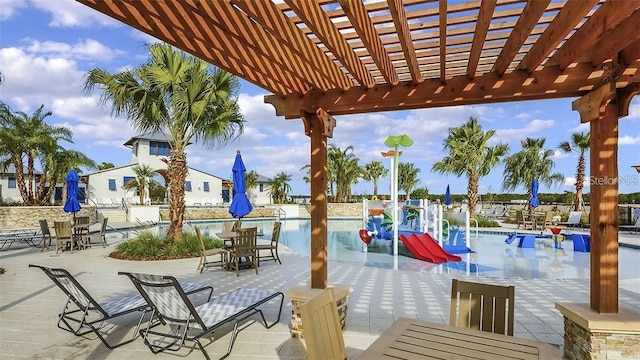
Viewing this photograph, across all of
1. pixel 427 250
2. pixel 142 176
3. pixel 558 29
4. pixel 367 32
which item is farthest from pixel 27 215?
pixel 558 29

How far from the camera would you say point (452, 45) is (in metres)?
3.30

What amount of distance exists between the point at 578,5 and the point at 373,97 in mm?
2237

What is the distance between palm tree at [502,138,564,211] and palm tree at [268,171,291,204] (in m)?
17.8

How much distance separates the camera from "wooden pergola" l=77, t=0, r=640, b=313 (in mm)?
2475

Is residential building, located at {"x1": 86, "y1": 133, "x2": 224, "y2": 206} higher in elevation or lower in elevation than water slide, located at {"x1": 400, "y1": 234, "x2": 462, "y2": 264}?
higher

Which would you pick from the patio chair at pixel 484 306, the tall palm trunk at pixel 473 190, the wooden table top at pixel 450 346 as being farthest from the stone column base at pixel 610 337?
the tall palm trunk at pixel 473 190

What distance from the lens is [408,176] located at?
4097cm

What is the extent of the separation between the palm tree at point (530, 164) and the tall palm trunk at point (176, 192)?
22.0 m

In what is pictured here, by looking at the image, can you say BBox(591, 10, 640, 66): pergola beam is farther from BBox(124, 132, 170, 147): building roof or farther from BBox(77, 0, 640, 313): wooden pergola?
BBox(124, 132, 170, 147): building roof

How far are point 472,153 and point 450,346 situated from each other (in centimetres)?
2118

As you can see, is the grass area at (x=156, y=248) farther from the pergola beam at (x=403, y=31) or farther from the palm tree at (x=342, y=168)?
the palm tree at (x=342, y=168)

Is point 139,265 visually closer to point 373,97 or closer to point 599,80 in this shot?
point 373,97

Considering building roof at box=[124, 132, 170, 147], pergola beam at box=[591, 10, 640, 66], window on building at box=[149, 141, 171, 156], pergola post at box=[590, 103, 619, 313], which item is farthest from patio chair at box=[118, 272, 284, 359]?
window on building at box=[149, 141, 171, 156]

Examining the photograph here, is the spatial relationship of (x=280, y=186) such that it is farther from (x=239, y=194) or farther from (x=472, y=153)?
(x=239, y=194)
